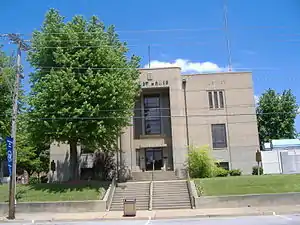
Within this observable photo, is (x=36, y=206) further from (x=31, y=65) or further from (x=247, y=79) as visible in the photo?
(x=247, y=79)

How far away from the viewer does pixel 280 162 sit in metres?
36.5

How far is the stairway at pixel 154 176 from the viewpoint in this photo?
114 ft

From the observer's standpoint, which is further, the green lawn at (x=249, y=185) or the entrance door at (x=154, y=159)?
the entrance door at (x=154, y=159)

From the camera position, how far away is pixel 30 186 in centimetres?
2922

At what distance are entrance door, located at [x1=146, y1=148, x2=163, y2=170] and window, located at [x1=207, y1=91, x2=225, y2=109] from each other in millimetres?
7107

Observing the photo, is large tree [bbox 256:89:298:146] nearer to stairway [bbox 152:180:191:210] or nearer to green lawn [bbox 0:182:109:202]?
stairway [bbox 152:180:191:210]

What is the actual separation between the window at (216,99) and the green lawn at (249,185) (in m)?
11.1

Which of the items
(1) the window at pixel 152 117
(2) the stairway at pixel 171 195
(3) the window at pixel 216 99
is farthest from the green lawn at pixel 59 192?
(3) the window at pixel 216 99

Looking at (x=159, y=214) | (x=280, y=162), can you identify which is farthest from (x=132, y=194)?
(x=280, y=162)

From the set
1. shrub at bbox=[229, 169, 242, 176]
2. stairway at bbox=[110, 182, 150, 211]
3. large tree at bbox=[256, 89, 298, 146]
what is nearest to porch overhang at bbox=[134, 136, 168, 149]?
shrub at bbox=[229, 169, 242, 176]

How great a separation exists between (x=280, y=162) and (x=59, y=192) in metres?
21.3

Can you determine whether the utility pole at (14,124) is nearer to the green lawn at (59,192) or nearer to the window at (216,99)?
the green lawn at (59,192)

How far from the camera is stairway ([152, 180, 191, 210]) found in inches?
991

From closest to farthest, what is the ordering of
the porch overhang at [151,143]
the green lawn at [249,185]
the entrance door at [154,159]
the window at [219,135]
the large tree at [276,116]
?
the green lawn at [249,185] → the porch overhang at [151,143] → the entrance door at [154,159] → the window at [219,135] → the large tree at [276,116]
